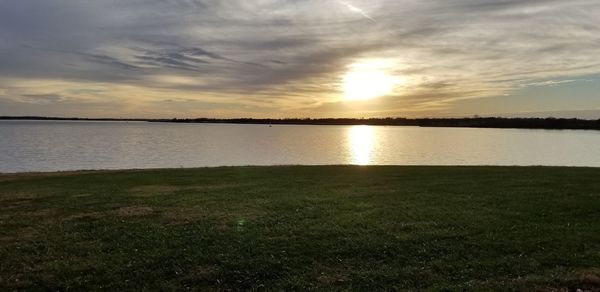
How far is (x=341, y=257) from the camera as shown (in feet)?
30.6

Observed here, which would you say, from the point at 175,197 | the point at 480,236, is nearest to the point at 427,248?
the point at 480,236

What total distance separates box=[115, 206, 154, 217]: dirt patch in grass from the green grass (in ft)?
0.11

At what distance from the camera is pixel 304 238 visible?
1048 cm

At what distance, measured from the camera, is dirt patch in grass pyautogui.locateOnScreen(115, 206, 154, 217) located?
13.2 meters

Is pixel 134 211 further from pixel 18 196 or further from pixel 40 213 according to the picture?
pixel 18 196

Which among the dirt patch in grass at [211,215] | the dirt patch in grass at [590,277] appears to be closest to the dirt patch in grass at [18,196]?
the dirt patch in grass at [211,215]

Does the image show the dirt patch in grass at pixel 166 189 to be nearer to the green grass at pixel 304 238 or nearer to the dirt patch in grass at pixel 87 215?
the green grass at pixel 304 238

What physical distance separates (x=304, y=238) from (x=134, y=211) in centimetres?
608

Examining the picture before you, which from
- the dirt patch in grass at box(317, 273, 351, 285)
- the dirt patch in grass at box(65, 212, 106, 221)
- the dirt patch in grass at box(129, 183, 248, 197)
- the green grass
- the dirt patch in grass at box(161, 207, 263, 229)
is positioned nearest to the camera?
the dirt patch in grass at box(317, 273, 351, 285)

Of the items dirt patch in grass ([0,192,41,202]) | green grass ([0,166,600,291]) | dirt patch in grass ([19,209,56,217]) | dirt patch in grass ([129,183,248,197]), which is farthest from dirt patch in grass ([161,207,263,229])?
dirt patch in grass ([0,192,41,202])

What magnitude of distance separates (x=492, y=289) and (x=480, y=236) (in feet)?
10.8

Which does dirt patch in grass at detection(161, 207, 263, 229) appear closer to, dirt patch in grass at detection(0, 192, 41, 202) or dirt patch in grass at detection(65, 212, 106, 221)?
dirt patch in grass at detection(65, 212, 106, 221)

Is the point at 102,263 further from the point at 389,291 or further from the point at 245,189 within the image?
the point at 245,189

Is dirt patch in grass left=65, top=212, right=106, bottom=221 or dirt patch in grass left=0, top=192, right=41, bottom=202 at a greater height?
dirt patch in grass left=65, top=212, right=106, bottom=221
